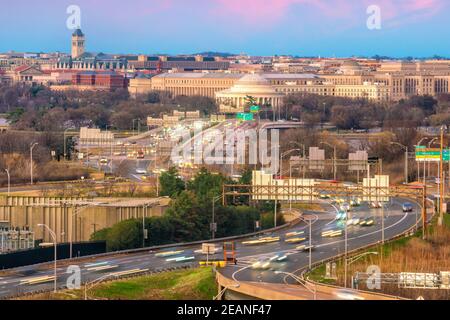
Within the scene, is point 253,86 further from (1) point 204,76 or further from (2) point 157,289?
(2) point 157,289

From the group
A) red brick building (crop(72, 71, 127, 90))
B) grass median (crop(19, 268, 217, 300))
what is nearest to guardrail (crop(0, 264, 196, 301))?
grass median (crop(19, 268, 217, 300))

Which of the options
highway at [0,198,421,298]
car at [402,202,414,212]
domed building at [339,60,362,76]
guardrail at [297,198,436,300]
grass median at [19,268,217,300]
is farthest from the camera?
domed building at [339,60,362,76]

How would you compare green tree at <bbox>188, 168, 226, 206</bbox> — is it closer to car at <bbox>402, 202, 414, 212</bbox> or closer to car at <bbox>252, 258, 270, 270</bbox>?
→ car at <bbox>402, 202, 414, 212</bbox>

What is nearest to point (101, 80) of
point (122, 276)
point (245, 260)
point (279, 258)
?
point (279, 258)

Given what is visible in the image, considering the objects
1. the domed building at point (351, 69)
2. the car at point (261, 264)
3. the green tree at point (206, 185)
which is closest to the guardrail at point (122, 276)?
Result: the car at point (261, 264)

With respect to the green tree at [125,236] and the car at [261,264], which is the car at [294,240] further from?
the car at [261,264]

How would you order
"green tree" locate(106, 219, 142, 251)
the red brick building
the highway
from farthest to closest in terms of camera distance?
the red brick building, "green tree" locate(106, 219, 142, 251), the highway
